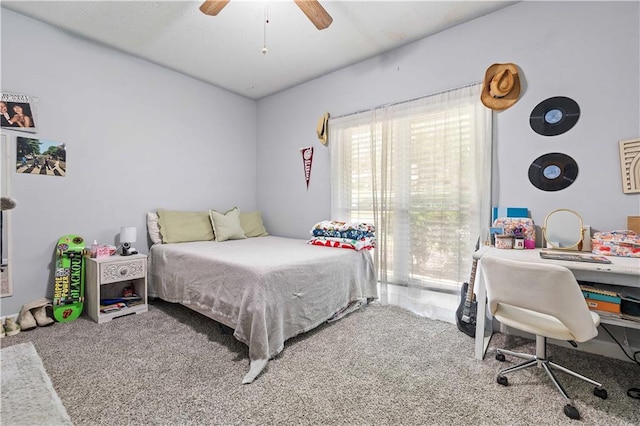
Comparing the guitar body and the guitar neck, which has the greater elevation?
the guitar neck

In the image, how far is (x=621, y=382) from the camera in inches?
66.5

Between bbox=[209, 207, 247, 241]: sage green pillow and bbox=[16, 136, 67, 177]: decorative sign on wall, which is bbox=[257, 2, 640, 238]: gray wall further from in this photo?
bbox=[16, 136, 67, 177]: decorative sign on wall

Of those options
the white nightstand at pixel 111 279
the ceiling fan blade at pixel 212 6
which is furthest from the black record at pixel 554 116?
the white nightstand at pixel 111 279

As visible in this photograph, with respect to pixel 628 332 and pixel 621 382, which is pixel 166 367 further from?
pixel 628 332

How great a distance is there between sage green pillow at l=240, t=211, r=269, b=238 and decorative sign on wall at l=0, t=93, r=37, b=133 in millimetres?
2239

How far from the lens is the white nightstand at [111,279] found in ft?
8.35

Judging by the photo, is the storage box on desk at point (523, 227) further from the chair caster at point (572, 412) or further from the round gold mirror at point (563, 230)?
the chair caster at point (572, 412)

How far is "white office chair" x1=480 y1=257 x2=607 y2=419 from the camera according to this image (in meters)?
1.39

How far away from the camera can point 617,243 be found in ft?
6.07

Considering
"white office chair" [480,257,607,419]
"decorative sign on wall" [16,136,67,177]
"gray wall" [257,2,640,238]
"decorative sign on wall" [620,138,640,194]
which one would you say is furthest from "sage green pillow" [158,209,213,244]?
"decorative sign on wall" [620,138,640,194]

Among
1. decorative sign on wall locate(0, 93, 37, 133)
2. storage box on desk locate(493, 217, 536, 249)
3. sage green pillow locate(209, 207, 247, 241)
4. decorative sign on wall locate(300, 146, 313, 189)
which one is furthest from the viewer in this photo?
decorative sign on wall locate(300, 146, 313, 189)

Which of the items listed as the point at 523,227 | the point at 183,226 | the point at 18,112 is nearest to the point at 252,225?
the point at 183,226

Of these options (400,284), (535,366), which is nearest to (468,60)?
(400,284)

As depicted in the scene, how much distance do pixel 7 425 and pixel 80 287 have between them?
220 centimetres
